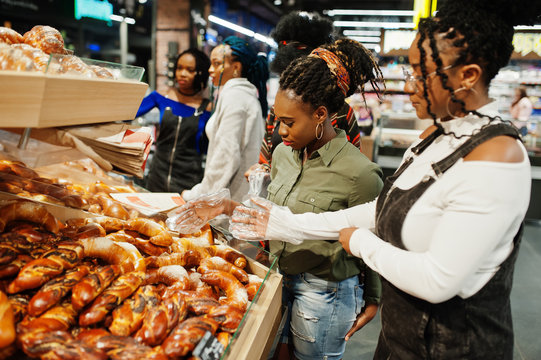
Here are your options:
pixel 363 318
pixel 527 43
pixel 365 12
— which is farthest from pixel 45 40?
pixel 365 12

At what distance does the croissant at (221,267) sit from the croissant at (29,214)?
1.69 feet

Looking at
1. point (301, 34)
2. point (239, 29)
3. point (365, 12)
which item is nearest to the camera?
point (301, 34)

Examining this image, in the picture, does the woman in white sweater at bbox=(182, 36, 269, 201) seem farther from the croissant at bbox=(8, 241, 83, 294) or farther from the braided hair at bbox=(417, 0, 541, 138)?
the braided hair at bbox=(417, 0, 541, 138)

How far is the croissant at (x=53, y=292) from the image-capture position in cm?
99

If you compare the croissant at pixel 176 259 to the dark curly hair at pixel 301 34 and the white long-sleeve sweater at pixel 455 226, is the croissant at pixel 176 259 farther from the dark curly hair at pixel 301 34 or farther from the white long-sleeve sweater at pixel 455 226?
the dark curly hair at pixel 301 34

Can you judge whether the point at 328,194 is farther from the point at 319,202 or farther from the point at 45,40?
the point at 45,40

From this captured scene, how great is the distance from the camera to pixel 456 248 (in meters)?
0.93

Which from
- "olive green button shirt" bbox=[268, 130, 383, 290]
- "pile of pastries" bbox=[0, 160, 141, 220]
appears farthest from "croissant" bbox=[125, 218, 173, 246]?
"olive green button shirt" bbox=[268, 130, 383, 290]

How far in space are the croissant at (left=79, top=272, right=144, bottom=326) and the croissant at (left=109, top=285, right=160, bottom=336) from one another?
0.02 metres

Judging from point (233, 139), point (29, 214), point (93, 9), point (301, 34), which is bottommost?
point (29, 214)

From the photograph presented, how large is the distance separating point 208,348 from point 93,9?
11.2m

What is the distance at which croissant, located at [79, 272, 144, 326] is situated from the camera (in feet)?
3.32

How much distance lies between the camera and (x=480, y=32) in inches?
39.6

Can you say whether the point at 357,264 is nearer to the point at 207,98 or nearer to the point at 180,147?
the point at 180,147
